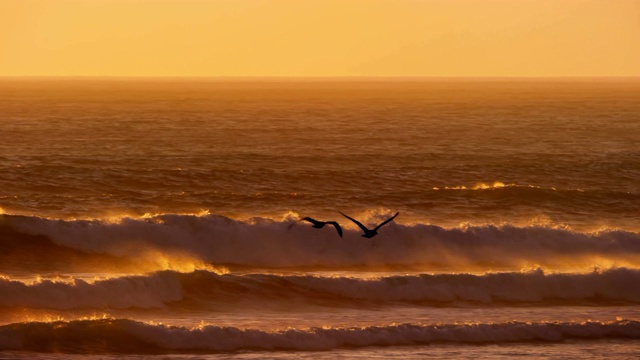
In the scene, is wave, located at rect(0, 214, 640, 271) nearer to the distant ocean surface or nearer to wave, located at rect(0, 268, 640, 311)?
the distant ocean surface

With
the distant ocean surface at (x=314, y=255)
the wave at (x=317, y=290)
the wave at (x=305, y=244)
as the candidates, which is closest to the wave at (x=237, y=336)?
the distant ocean surface at (x=314, y=255)

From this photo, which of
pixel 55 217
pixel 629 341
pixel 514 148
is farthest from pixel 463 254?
pixel 514 148

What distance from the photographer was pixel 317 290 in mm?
30188

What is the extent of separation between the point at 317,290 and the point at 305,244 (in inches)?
238

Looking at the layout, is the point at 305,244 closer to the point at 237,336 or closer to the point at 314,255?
the point at 314,255

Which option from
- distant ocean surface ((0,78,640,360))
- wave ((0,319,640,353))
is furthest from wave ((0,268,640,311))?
wave ((0,319,640,353))

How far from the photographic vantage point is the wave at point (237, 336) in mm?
24500

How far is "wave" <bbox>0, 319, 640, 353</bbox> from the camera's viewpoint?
24.5 meters

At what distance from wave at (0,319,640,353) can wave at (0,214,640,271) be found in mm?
8828

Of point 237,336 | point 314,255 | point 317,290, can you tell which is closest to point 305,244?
point 314,255

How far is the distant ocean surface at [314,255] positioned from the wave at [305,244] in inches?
2.8

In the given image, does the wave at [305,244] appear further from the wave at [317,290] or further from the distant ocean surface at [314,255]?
the wave at [317,290]

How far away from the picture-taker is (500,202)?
45438mm

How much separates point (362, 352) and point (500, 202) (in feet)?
71.9
